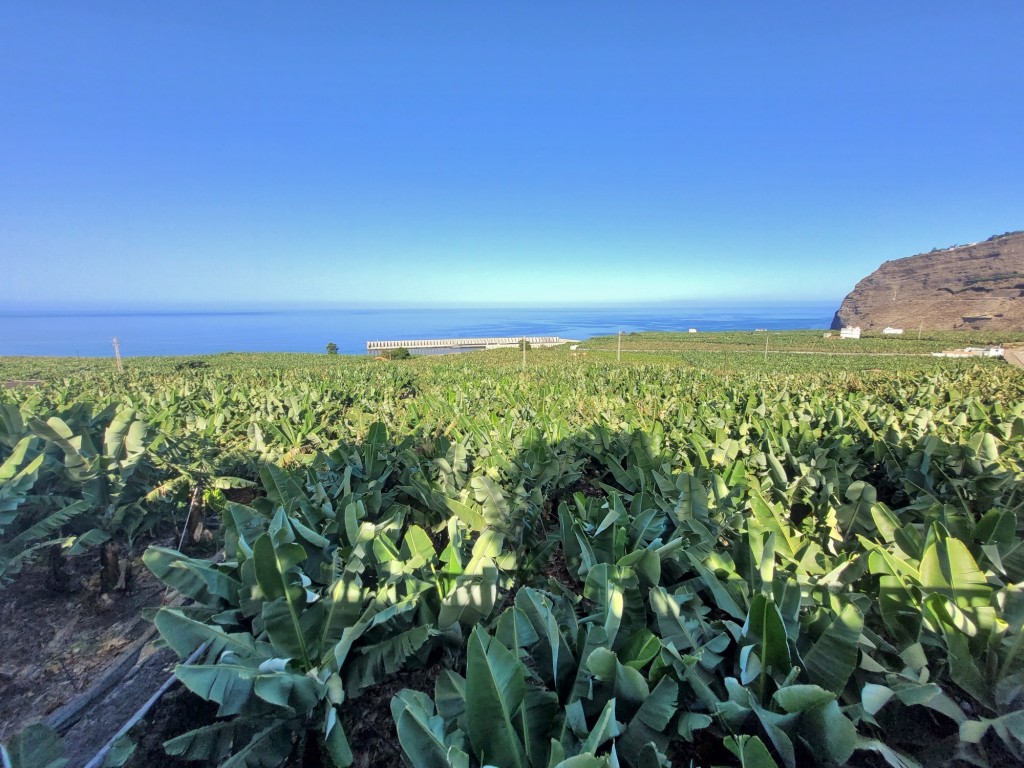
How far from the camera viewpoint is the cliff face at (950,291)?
3971 inches

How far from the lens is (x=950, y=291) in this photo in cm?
11512

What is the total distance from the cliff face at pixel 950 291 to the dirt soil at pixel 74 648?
428 feet

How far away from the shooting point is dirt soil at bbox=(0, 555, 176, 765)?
7.30 ft

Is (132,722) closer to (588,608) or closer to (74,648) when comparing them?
(74,648)

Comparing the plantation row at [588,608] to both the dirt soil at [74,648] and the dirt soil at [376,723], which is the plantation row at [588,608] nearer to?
the dirt soil at [376,723]

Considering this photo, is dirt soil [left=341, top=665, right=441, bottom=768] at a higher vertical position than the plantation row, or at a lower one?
lower

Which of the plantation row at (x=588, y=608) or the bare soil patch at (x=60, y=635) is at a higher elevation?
the plantation row at (x=588, y=608)

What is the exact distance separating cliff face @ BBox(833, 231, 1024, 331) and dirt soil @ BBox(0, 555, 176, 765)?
13047cm

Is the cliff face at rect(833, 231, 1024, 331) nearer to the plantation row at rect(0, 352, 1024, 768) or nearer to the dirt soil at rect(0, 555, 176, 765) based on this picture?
the plantation row at rect(0, 352, 1024, 768)

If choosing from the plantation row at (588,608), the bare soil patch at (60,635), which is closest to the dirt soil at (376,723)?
the plantation row at (588,608)

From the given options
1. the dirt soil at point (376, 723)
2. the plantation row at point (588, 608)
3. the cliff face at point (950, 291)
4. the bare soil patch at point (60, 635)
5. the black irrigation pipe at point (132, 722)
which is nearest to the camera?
the plantation row at point (588, 608)

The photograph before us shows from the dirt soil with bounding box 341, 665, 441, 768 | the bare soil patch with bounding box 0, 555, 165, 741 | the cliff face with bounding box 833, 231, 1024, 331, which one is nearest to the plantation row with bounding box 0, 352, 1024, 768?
the dirt soil with bounding box 341, 665, 441, 768

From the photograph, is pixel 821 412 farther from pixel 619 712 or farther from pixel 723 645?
pixel 619 712

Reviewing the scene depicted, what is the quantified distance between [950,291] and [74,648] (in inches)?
6421
